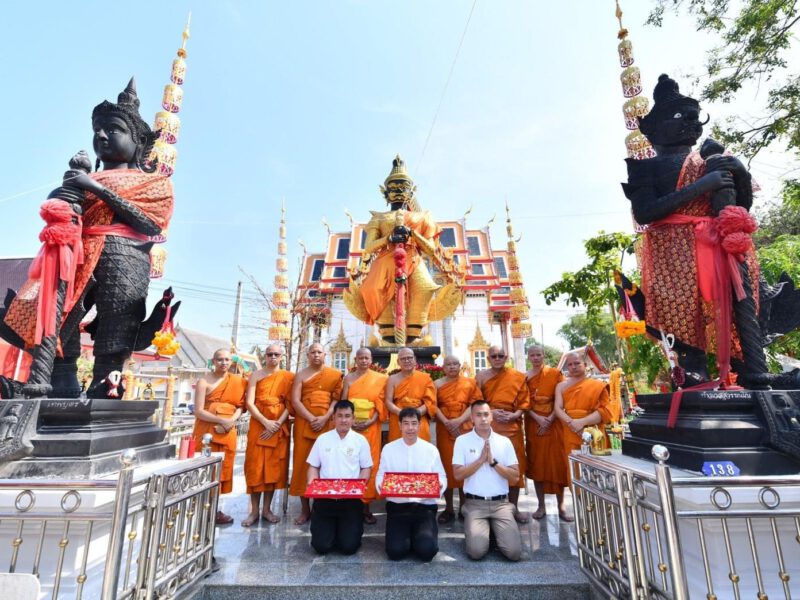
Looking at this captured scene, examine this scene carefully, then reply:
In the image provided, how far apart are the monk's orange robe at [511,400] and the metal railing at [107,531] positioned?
2.91 m

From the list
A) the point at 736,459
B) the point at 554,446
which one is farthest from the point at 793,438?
the point at 554,446

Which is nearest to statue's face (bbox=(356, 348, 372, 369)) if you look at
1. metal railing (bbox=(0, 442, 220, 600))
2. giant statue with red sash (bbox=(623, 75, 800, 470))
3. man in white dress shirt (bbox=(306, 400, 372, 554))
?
man in white dress shirt (bbox=(306, 400, 372, 554))

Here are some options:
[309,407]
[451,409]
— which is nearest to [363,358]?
[309,407]

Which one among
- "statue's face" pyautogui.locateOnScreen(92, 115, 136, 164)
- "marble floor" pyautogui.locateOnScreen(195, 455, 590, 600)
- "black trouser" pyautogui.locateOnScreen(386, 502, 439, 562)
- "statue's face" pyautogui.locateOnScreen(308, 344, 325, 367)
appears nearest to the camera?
"marble floor" pyautogui.locateOnScreen(195, 455, 590, 600)

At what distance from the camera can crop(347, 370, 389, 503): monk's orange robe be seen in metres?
4.32

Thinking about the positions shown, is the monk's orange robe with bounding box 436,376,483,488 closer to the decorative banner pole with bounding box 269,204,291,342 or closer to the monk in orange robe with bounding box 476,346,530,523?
the monk in orange robe with bounding box 476,346,530,523

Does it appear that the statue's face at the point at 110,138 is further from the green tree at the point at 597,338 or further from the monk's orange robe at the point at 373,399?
the green tree at the point at 597,338

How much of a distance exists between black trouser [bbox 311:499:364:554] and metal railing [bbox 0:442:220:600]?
891mm

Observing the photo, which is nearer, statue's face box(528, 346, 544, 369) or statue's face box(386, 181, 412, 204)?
statue's face box(528, 346, 544, 369)

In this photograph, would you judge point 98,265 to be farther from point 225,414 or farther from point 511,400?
point 511,400

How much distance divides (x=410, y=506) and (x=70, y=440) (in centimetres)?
244

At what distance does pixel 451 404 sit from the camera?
450 centimetres

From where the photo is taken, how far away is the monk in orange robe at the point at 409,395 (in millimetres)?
4383

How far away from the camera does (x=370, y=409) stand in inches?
171
